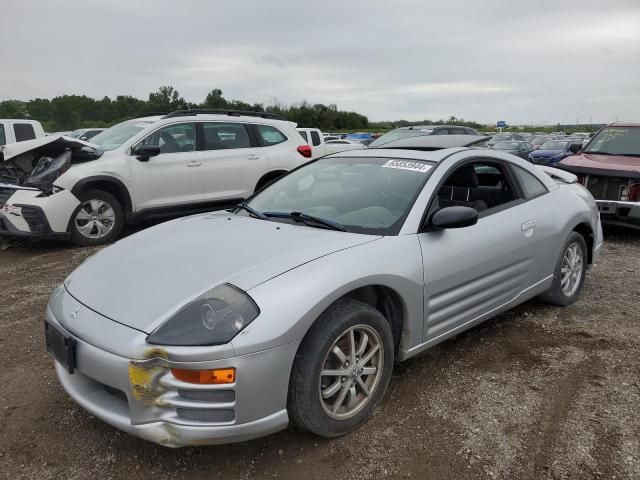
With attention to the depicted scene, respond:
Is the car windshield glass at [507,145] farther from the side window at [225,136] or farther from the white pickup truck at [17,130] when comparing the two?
the white pickup truck at [17,130]

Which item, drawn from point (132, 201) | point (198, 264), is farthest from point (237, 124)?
point (198, 264)

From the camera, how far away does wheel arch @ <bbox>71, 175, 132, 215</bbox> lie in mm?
6766

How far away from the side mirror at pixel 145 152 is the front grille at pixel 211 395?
555 centimetres

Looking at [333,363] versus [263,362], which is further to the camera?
[333,363]

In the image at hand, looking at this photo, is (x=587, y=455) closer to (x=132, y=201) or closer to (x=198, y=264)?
(x=198, y=264)

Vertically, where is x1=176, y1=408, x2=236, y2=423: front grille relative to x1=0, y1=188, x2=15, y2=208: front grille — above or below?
below

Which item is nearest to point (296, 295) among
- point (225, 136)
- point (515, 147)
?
point (225, 136)

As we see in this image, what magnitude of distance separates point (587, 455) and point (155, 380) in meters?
2.07

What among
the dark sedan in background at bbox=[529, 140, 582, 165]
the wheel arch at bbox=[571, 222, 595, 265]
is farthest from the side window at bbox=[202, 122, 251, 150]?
the dark sedan in background at bbox=[529, 140, 582, 165]

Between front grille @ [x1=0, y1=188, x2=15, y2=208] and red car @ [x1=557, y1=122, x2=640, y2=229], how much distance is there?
7726mm

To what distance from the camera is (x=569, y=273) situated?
452cm

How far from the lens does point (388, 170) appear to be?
3.65 meters

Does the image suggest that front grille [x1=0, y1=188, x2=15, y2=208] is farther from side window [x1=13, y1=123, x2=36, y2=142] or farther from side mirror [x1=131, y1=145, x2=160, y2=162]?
side window [x1=13, y1=123, x2=36, y2=142]

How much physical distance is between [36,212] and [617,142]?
8.41 metres
